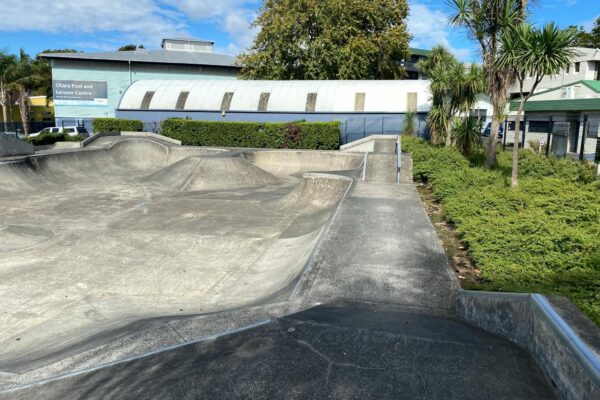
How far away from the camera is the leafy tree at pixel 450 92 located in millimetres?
19719

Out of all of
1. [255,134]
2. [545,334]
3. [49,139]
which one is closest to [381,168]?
[545,334]

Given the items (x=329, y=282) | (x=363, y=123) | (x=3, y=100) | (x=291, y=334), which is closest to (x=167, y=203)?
(x=329, y=282)

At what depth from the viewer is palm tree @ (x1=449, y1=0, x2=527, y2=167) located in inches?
525

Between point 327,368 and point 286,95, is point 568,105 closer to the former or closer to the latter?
point 286,95

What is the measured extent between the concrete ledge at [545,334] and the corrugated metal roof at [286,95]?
23953 mm

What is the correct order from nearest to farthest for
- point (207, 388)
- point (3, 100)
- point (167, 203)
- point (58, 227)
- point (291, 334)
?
1. point (207, 388)
2. point (291, 334)
3. point (58, 227)
4. point (167, 203)
5. point (3, 100)

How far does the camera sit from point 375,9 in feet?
120

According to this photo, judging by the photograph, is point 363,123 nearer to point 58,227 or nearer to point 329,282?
point 58,227

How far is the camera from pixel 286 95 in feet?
99.9

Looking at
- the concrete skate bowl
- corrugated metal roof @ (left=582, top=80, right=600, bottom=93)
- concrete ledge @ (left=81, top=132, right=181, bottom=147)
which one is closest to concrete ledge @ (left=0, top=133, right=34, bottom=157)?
the concrete skate bowl

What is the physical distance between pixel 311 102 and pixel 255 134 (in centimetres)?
490

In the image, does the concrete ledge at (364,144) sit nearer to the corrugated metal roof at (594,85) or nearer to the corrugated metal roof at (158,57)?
the corrugated metal roof at (594,85)

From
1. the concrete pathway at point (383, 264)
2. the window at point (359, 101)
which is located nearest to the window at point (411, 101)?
the window at point (359, 101)

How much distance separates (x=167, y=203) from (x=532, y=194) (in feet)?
38.4
